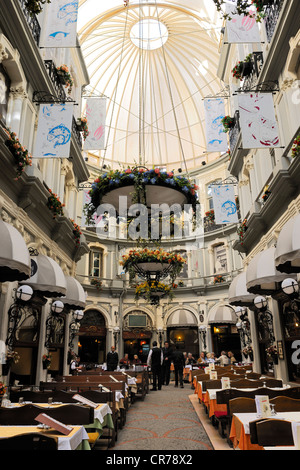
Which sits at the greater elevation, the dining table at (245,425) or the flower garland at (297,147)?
the flower garland at (297,147)

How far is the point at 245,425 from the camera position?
4.28 metres

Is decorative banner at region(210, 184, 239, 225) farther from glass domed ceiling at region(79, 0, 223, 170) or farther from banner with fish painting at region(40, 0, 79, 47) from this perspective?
banner with fish painting at region(40, 0, 79, 47)

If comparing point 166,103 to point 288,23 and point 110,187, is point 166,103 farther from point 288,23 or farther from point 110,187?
point 110,187

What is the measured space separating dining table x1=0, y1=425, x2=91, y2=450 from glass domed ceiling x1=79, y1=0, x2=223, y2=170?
55.2 feet

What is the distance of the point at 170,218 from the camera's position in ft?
29.5

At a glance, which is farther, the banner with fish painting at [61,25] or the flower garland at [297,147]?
the banner with fish painting at [61,25]

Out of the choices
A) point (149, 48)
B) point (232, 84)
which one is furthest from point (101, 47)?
point (232, 84)

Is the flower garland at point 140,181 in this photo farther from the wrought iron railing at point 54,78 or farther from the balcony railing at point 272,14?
the balcony railing at point 272,14

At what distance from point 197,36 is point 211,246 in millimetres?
13586

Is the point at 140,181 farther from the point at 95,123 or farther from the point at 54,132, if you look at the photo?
the point at 95,123

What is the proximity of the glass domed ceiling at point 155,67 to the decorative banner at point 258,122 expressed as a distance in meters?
11.8

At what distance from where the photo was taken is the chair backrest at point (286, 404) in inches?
199

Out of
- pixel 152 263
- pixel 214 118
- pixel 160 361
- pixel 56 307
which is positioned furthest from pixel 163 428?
pixel 214 118

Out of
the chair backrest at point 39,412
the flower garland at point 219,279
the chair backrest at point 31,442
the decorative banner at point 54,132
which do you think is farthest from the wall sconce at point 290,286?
the flower garland at point 219,279
